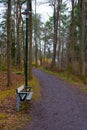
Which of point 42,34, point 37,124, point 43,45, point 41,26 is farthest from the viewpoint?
→ point 43,45

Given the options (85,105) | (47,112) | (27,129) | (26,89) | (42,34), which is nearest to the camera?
(27,129)

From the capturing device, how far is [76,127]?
9641 mm

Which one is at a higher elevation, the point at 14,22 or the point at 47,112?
the point at 14,22

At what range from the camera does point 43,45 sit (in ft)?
265

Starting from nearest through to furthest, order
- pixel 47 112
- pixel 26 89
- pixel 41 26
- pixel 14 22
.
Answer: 1. pixel 47 112
2. pixel 26 89
3. pixel 14 22
4. pixel 41 26

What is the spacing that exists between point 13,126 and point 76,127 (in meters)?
1.87

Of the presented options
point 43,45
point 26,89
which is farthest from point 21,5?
point 43,45

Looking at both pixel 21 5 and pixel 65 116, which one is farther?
pixel 21 5

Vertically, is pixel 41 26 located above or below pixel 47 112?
above

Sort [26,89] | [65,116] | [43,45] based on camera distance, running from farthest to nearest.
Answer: [43,45] < [26,89] < [65,116]

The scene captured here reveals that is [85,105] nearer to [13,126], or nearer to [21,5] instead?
[13,126]

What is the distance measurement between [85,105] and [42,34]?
2416 inches

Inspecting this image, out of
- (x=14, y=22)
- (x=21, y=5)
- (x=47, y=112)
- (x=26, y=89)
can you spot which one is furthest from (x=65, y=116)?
(x=14, y=22)

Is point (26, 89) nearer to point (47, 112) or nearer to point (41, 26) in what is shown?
point (47, 112)
